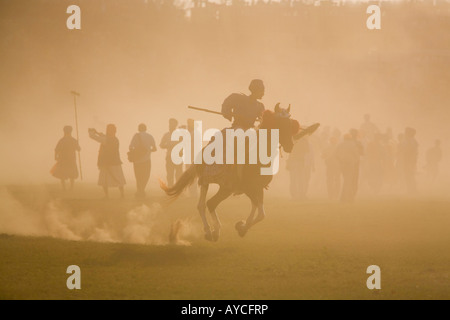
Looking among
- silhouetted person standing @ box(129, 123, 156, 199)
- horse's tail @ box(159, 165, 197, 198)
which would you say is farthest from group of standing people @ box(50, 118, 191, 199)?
horse's tail @ box(159, 165, 197, 198)

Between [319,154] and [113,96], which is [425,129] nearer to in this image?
[113,96]

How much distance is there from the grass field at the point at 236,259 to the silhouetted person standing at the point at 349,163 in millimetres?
5198

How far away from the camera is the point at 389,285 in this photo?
1265cm

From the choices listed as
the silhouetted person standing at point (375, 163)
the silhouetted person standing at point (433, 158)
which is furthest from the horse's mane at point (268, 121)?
the silhouetted person standing at point (433, 158)

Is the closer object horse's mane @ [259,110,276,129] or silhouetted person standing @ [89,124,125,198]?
horse's mane @ [259,110,276,129]

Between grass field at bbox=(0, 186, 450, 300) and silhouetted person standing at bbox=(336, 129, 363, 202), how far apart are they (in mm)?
5198

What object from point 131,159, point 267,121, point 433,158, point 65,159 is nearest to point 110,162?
point 131,159

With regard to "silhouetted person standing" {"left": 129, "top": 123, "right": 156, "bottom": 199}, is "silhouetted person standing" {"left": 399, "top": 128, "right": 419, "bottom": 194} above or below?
above

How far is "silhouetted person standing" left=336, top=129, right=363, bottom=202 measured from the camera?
2720 centimetres

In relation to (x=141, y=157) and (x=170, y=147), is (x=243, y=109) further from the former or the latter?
(x=170, y=147)

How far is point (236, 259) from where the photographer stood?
14289 millimetres

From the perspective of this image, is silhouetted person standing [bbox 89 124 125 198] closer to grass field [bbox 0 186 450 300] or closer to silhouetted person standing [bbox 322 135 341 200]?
grass field [bbox 0 186 450 300]

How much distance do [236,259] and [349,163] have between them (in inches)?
537
